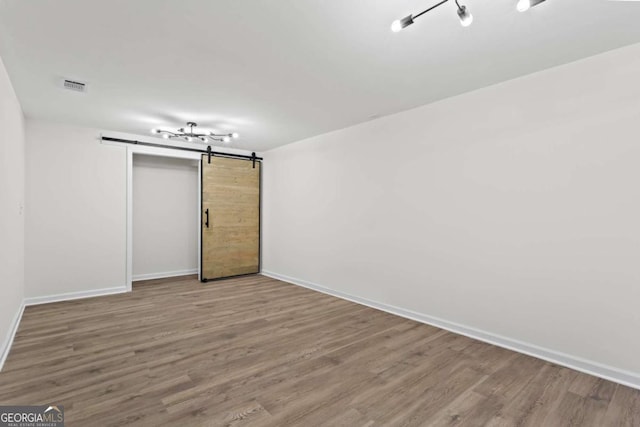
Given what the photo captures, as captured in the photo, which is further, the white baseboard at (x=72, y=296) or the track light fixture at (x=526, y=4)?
the white baseboard at (x=72, y=296)

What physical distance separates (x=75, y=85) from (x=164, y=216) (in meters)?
3.31

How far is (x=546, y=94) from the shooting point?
110 inches

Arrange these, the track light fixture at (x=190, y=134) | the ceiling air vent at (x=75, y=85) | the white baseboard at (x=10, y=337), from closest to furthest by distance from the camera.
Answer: the white baseboard at (x=10, y=337) → the ceiling air vent at (x=75, y=85) → the track light fixture at (x=190, y=134)

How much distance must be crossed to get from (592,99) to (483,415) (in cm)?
268

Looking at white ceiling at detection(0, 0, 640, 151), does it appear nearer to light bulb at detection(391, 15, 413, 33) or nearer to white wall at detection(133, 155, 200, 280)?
light bulb at detection(391, 15, 413, 33)

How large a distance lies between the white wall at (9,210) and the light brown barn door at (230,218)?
8.50 feet

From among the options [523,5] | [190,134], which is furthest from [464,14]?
[190,134]

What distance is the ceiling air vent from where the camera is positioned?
303 cm

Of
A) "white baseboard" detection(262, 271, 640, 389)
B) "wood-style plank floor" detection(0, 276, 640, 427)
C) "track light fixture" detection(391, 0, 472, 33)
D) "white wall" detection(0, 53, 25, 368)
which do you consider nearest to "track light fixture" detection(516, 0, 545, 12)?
"track light fixture" detection(391, 0, 472, 33)

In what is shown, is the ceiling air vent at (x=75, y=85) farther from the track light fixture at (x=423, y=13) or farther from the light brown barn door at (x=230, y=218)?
the track light fixture at (x=423, y=13)

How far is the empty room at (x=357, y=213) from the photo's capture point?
81.1 inches

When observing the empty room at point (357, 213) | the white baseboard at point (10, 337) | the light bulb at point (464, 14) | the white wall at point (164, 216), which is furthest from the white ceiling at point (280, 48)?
the white baseboard at point (10, 337)

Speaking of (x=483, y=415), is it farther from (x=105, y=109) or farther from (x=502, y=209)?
(x=105, y=109)

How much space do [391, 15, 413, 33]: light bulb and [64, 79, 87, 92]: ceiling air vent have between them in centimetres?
310
